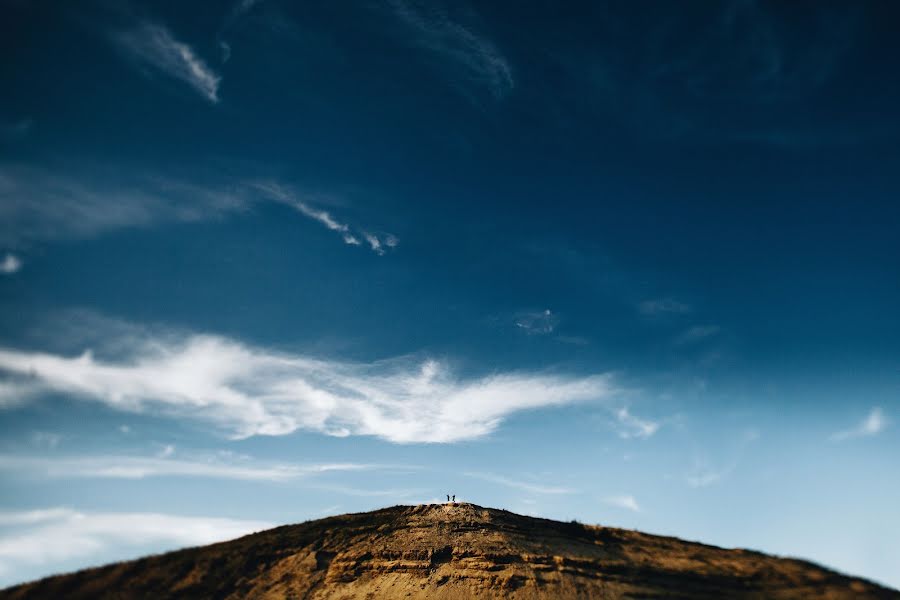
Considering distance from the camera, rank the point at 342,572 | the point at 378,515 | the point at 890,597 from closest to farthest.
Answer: the point at 890,597 → the point at 342,572 → the point at 378,515

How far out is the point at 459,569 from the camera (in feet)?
84.0

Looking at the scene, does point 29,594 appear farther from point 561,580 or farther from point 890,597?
point 890,597

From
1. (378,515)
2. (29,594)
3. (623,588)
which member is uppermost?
(378,515)

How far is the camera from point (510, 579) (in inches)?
967

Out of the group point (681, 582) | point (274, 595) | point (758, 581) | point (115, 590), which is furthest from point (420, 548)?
point (758, 581)

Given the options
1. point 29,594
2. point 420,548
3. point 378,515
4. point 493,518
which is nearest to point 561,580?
point 493,518

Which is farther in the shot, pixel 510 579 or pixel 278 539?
pixel 278 539

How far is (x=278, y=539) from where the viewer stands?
91.8 ft

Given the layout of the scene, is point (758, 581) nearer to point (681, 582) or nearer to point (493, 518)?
point (681, 582)

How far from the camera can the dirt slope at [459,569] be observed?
2372 cm

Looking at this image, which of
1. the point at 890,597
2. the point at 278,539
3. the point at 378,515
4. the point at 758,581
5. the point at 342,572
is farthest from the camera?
the point at 378,515

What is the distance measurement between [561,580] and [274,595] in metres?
15.7

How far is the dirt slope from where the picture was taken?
2372 centimetres

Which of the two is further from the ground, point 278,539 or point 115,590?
point 278,539
